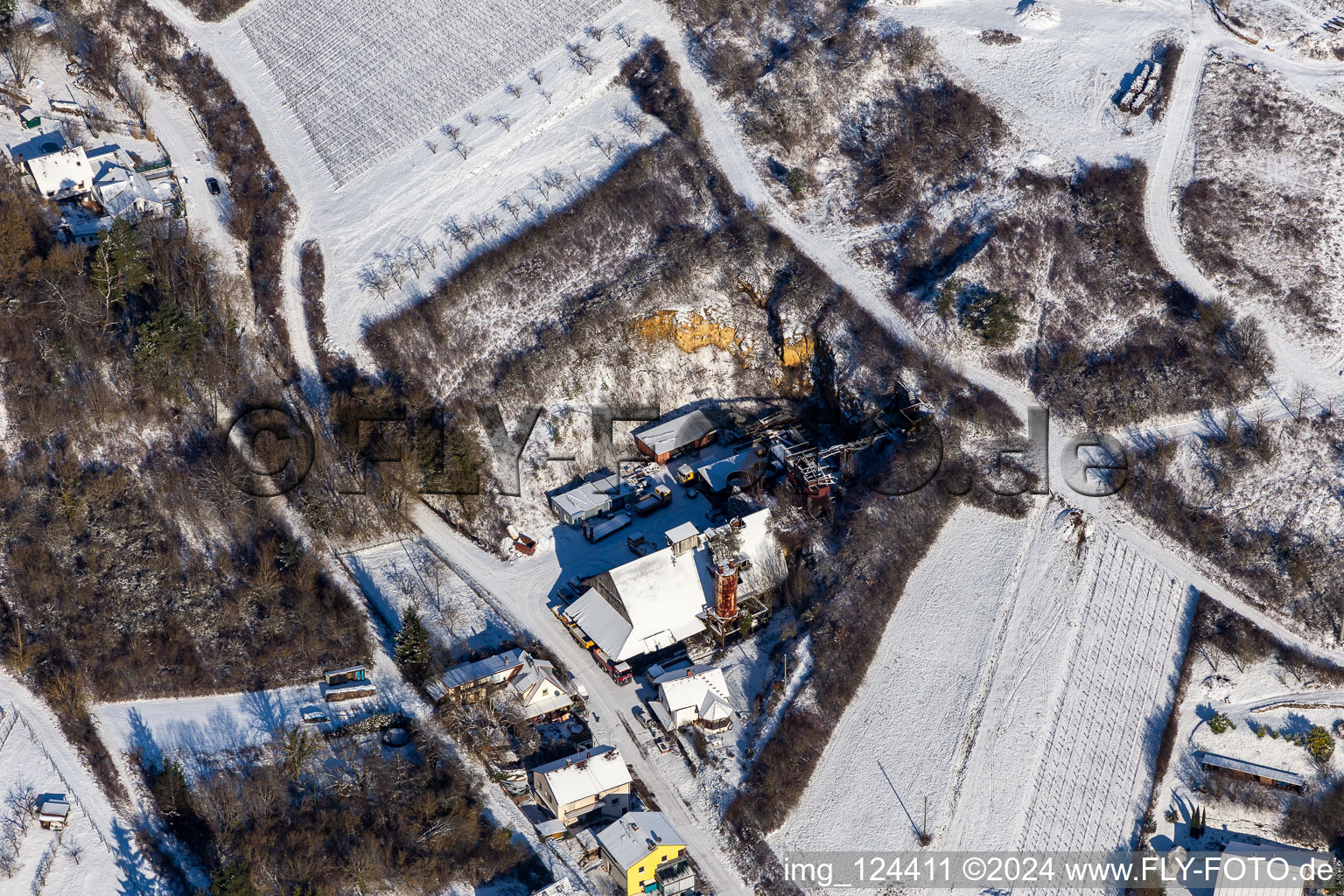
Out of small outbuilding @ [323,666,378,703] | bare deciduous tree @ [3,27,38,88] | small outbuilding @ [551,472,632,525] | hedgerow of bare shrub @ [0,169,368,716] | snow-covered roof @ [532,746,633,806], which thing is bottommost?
snow-covered roof @ [532,746,633,806]

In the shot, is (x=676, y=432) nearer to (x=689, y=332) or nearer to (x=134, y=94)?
(x=689, y=332)

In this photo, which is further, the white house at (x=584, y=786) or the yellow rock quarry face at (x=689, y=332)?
the yellow rock quarry face at (x=689, y=332)

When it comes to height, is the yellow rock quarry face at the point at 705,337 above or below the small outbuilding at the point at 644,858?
above

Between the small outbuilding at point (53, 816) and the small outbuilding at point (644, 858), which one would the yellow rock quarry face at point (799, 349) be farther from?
the small outbuilding at point (53, 816)

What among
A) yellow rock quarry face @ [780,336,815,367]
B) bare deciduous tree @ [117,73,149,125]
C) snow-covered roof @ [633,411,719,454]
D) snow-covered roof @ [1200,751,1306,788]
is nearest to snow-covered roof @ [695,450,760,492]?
snow-covered roof @ [633,411,719,454]

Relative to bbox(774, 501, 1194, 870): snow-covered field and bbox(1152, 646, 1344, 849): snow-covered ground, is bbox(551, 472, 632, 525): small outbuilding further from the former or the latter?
bbox(1152, 646, 1344, 849): snow-covered ground

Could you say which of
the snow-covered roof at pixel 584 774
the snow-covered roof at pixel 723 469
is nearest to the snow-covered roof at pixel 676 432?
the snow-covered roof at pixel 723 469

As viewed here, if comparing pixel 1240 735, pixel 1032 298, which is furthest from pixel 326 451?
pixel 1240 735
